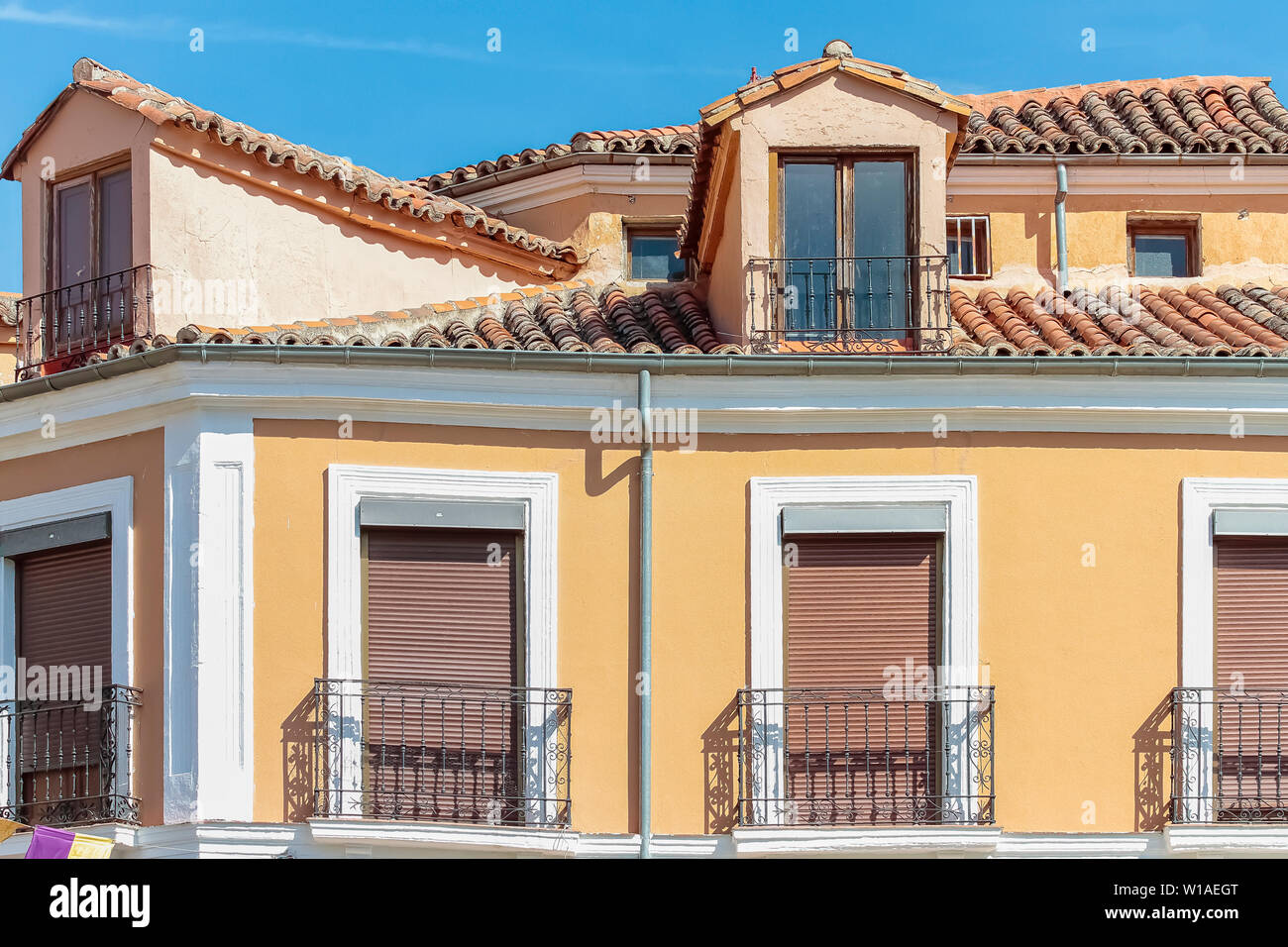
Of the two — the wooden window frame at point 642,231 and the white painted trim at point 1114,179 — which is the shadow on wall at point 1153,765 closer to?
the white painted trim at point 1114,179

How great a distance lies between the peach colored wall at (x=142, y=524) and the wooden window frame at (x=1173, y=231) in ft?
26.6

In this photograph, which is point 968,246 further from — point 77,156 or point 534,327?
A: point 77,156

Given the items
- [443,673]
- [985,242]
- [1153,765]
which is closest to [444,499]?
[443,673]

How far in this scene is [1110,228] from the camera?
1934 centimetres

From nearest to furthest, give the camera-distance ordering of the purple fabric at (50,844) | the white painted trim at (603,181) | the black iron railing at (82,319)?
the purple fabric at (50,844), the black iron railing at (82,319), the white painted trim at (603,181)

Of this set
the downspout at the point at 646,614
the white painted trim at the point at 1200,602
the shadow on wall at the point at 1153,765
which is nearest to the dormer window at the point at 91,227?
the downspout at the point at 646,614

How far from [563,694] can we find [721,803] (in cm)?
121

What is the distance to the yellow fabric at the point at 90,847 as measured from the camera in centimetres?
1466

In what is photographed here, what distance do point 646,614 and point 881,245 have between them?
315 cm

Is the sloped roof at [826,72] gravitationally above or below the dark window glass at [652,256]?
above

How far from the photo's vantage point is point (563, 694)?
15422 mm

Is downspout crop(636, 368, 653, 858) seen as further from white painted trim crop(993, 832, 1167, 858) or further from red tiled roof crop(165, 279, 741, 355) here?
white painted trim crop(993, 832, 1167, 858)
